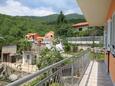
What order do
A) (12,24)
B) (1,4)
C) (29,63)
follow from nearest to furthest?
(29,63)
(12,24)
(1,4)

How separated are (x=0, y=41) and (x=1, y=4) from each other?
51.5 metres

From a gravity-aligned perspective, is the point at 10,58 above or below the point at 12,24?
below

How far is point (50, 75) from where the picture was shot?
2.33 m

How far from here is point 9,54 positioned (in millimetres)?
32188

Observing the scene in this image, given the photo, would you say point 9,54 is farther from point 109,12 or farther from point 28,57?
point 109,12

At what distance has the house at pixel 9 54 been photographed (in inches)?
1261

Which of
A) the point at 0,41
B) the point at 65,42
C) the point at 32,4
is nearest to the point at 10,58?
the point at 0,41

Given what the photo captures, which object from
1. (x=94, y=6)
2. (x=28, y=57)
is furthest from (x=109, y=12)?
(x=28, y=57)

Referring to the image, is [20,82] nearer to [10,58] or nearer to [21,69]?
[21,69]

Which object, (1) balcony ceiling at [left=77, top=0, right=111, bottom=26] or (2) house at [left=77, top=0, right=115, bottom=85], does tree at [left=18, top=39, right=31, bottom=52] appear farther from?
(2) house at [left=77, top=0, right=115, bottom=85]

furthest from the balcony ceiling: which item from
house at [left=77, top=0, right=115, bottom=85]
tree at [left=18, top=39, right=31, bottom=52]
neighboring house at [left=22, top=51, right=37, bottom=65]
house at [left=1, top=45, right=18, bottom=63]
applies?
house at [left=1, top=45, right=18, bottom=63]

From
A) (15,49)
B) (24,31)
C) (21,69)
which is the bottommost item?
(21,69)

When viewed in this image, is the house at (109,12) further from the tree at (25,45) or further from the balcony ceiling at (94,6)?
the tree at (25,45)

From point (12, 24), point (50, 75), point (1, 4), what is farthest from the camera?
point (1, 4)
